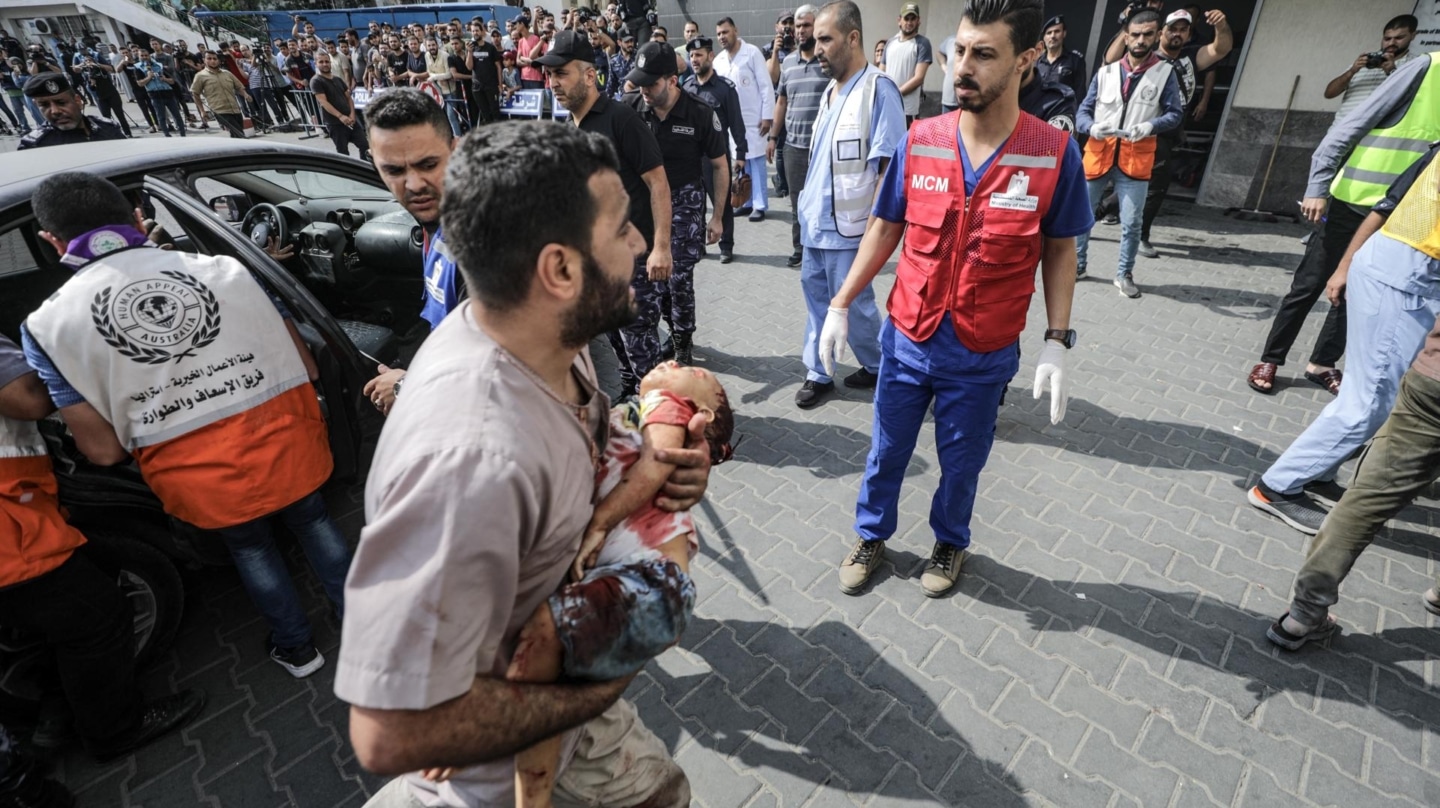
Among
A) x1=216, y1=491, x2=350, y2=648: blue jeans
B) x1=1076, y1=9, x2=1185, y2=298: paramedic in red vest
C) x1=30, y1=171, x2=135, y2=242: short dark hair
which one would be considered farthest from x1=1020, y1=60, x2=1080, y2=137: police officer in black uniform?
x1=30, y1=171, x2=135, y2=242: short dark hair

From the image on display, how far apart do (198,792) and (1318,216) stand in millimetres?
6292

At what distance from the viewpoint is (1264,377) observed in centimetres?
481

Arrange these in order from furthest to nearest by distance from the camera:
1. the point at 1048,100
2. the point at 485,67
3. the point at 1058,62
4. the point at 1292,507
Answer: the point at 485,67, the point at 1058,62, the point at 1048,100, the point at 1292,507

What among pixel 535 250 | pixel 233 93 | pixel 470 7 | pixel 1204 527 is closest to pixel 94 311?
pixel 535 250

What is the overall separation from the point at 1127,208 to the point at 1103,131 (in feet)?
2.33

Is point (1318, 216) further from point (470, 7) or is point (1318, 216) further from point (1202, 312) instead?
point (470, 7)

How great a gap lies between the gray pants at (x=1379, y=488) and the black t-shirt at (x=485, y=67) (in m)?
13.4

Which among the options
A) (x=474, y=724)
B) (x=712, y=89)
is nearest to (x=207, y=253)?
(x=474, y=724)

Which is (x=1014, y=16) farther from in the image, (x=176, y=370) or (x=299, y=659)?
(x=299, y=659)

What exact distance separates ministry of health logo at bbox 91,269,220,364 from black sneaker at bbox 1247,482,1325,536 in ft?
16.0

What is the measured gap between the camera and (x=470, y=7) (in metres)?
24.5

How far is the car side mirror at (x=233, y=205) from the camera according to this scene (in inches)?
182

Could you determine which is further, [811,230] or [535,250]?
[811,230]

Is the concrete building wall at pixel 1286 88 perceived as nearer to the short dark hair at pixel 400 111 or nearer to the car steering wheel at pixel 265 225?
the short dark hair at pixel 400 111
